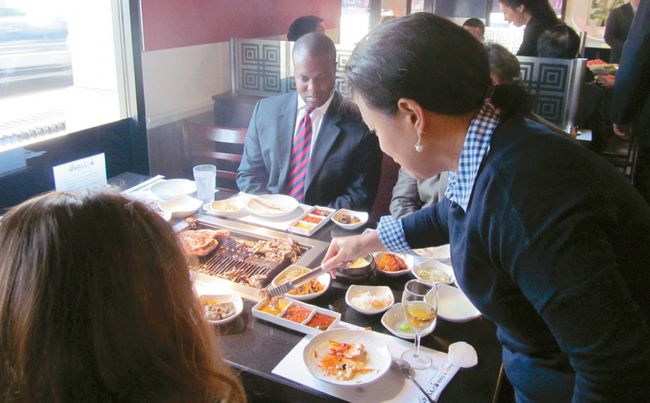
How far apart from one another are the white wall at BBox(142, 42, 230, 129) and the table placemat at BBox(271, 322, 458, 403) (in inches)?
93.0

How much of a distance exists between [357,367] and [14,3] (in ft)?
6.34

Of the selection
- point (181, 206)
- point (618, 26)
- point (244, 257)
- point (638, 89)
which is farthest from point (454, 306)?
point (618, 26)

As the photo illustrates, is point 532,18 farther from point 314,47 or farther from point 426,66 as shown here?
point 426,66

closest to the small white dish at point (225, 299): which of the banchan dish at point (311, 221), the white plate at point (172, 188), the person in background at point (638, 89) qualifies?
the banchan dish at point (311, 221)

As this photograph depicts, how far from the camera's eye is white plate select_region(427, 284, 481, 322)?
1432 millimetres

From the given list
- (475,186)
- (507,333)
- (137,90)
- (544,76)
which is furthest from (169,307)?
(544,76)

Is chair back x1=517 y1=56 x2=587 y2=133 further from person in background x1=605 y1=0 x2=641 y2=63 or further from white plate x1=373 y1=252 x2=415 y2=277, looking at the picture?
person in background x1=605 y1=0 x2=641 y2=63

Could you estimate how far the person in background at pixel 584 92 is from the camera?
3.50 metres

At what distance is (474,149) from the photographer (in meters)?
1.06

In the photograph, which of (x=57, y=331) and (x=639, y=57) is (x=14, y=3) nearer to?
(x=57, y=331)

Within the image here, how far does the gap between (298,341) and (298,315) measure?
92 mm

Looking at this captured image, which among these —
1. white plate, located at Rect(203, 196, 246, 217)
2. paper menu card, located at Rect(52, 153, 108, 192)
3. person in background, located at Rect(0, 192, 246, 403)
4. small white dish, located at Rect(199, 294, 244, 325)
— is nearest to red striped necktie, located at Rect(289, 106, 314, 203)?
white plate, located at Rect(203, 196, 246, 217)

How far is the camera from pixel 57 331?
72cm

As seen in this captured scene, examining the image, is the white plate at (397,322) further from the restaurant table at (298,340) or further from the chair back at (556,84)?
the chair back at (556,84)
